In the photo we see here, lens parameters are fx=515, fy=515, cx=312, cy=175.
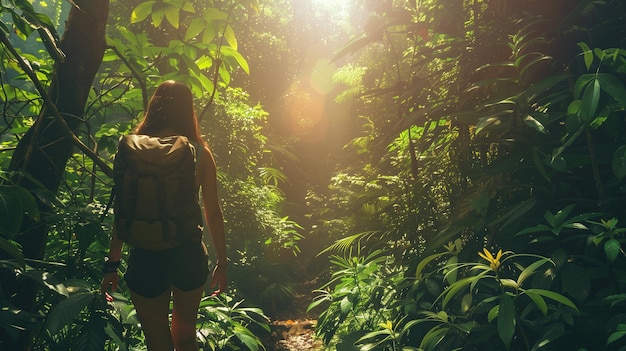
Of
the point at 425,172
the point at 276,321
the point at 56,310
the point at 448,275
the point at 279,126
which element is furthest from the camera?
the point at 279,126

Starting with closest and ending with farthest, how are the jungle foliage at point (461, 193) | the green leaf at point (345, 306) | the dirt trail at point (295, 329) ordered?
the jungle foliage at point (461, 193) → the green leaf at point (345, 306) → the dirt trail at point (295, 329)

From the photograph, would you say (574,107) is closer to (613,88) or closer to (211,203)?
(613,88)

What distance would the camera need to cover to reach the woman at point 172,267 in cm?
262

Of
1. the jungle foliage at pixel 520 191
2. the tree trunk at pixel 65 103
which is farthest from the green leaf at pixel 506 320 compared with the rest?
the tree trunk at pixel 65 103

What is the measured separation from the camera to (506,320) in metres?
1.92

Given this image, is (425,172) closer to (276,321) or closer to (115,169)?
(115,169)

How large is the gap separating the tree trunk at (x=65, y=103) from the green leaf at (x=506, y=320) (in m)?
2.33

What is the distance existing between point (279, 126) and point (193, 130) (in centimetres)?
1661

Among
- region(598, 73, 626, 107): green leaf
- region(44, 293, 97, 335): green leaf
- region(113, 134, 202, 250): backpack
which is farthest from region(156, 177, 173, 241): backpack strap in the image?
region(598, 73, 626, 107): green leaf

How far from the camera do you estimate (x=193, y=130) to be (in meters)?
2.94

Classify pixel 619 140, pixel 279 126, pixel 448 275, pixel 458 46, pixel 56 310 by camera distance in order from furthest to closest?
pixel 279 126 < pixel 458 46 < pixel 619 140 < pixel 448 275 < pixel 56 310

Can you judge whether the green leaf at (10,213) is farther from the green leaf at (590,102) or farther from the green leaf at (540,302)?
the green leaf at (590,102)

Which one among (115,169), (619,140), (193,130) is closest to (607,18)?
(619,140)

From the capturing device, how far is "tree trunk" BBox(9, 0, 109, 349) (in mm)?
2834
